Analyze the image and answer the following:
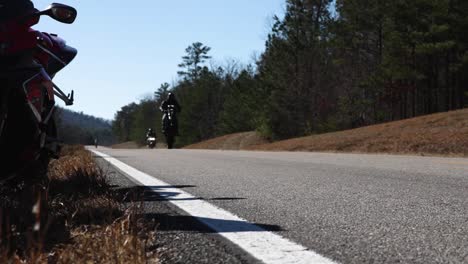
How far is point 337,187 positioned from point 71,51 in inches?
117

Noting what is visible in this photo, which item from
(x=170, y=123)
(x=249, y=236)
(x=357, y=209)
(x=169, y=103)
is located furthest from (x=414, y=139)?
(x=249, y=236)

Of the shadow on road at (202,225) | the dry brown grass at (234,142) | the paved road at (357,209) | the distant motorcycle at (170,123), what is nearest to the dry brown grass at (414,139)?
the distant motorcycle at (170,123)

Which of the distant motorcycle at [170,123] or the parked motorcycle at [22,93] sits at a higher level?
the distant motorcycle at [170,123]

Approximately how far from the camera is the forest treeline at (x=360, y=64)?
44094 mm

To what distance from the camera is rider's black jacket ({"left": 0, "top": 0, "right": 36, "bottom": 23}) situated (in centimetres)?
378

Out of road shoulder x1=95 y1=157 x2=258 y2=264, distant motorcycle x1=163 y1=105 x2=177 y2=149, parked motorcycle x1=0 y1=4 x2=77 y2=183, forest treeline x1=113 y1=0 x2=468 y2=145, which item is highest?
forest treeline x1=113 y1=0 x2=468 y2=145

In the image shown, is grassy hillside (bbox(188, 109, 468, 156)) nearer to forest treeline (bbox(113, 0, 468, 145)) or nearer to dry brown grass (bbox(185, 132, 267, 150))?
forest treeline (bbox(113, 0, 468, 145))

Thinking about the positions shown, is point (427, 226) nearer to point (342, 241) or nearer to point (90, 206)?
point (342, 241)

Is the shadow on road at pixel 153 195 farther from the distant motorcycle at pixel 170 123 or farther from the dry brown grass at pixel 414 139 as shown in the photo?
the distant motorcycle at pixel 170 123

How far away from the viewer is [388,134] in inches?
933

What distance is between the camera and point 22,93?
3.80 metres

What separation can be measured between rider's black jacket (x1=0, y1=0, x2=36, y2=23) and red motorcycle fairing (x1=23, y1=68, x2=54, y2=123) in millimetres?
398

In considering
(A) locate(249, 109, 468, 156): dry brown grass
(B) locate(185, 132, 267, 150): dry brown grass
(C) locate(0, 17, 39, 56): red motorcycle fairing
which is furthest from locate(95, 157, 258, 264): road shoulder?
(B) locate(185, 132, 267, 150): dry brown grass

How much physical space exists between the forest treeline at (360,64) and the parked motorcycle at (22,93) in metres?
40.4
